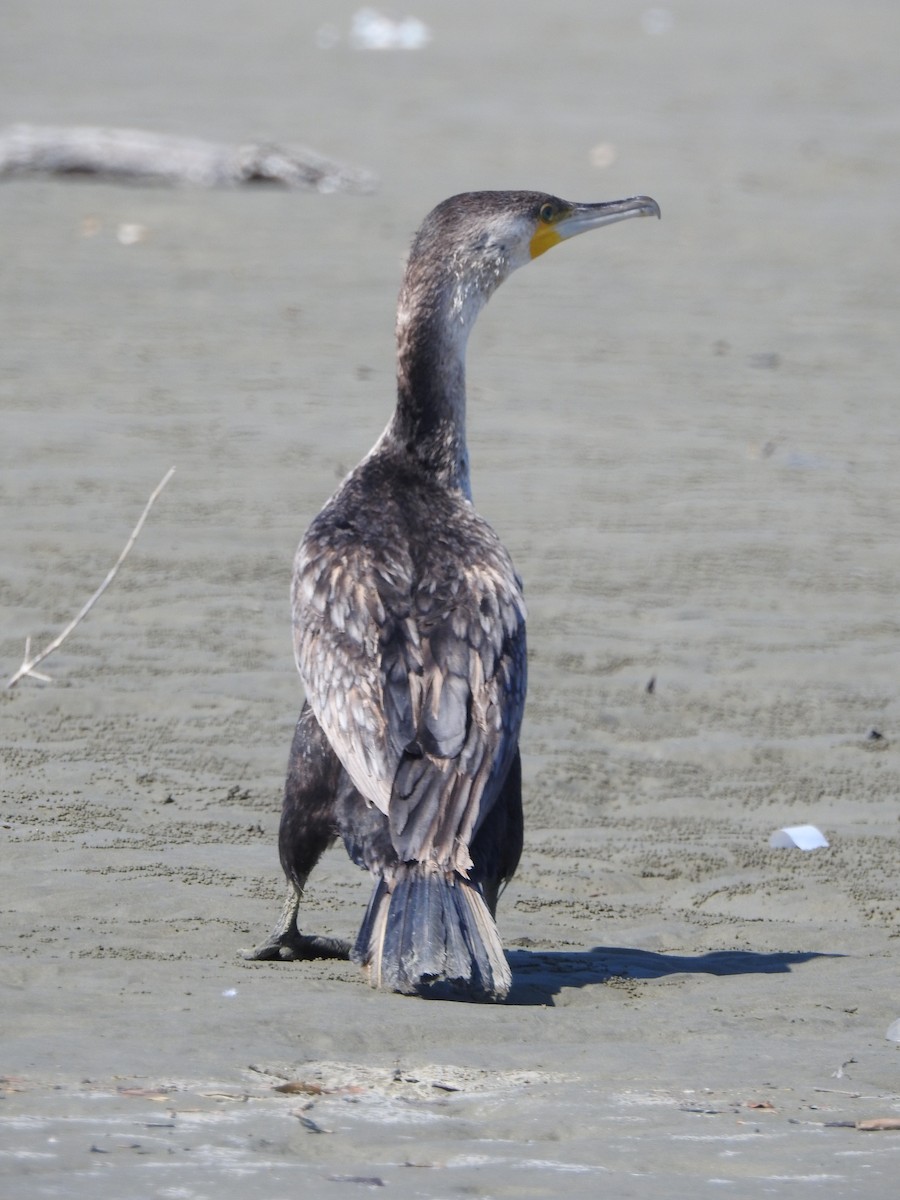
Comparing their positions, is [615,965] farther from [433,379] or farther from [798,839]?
[433,379]

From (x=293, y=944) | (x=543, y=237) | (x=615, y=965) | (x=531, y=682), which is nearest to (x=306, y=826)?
(x=293, y=944)

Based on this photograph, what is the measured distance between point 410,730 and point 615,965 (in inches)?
31.0

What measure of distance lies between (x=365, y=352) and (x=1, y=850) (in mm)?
6632

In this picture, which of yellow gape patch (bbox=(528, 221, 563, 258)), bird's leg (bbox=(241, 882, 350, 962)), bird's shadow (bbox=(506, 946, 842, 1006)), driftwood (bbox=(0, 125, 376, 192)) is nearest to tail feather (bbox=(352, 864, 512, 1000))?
bird's shadow (bbox=(506, 946, 842, 1006))

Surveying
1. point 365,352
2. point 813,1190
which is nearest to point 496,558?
point 813,1190

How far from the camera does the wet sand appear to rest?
3371 millimetres

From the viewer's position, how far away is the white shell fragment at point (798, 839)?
5.64 m

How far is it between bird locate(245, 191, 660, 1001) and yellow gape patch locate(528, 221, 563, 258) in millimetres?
820

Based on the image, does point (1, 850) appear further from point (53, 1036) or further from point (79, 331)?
point (79, 331)

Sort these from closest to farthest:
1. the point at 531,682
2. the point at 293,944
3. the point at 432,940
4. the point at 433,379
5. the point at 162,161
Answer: the point at 432,940, the point at 293,944, the point at 433,379, the point at 531,682, the point at 162,161

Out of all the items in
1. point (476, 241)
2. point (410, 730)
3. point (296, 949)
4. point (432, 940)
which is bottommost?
point (296, 949)

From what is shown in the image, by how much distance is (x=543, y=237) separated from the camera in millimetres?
5621

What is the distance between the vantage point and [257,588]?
7551 mm

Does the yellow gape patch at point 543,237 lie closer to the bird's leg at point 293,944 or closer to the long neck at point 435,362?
the long neck at point 435,362
